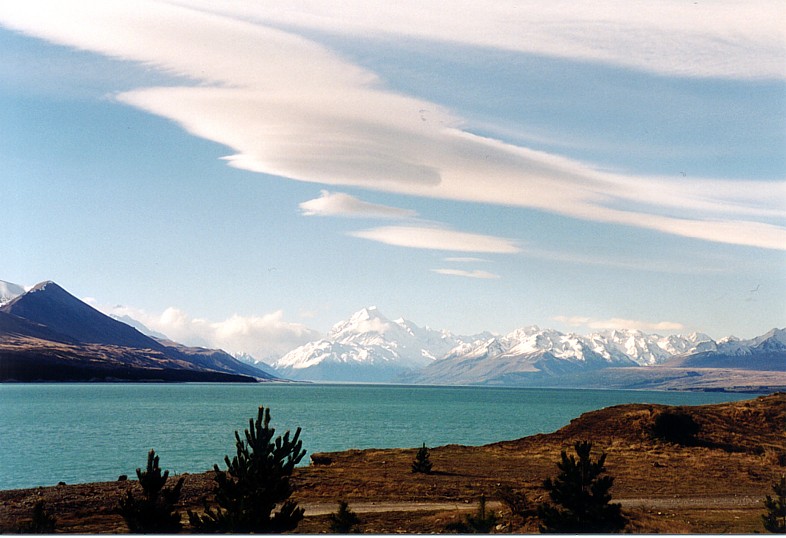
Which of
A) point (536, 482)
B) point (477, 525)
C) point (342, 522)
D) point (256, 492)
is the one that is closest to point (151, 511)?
point (256, 492)

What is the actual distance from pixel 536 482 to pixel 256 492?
29.6 metres

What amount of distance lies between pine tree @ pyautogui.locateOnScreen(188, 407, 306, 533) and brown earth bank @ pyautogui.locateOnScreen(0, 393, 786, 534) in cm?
760

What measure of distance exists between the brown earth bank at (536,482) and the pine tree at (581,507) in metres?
1.53

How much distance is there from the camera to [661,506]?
46.3 m

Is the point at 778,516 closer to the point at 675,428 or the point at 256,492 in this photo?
the point at 256,492

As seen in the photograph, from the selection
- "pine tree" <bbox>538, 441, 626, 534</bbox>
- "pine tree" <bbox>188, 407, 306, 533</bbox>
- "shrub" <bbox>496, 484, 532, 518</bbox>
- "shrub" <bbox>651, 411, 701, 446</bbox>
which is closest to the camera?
"pine tree" <bbox>188, 407, 306, 533</bbox>

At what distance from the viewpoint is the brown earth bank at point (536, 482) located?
4059 cm

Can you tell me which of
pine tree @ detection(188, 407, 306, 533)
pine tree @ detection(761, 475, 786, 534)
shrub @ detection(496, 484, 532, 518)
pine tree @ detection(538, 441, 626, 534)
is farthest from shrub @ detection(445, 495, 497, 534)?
pine tree @ detection(761, 475, 786, 534)

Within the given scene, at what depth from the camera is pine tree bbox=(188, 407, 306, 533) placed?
100ft

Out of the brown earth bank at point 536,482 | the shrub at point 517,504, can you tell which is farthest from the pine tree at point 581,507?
the shrub at point 517,504

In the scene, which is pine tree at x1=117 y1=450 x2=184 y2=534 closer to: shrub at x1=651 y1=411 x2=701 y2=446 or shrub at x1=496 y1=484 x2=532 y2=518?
shrub at x1=496 y1=484 x2=532 y2=518

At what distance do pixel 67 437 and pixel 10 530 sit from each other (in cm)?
8136

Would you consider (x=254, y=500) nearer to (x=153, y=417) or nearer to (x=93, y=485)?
(x=93, y=485)

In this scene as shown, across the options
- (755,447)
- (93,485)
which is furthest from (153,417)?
(755,447)
